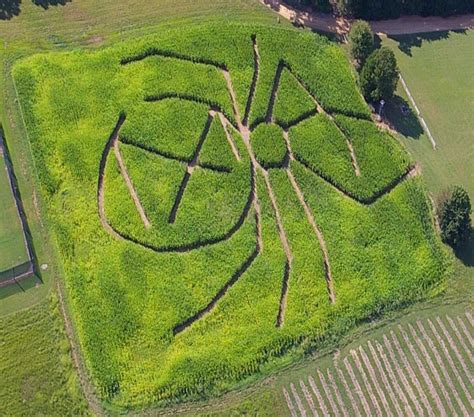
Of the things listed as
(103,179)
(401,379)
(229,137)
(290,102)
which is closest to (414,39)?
(290,102)

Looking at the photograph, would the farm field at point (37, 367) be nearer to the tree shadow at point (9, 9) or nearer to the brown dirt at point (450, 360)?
the brown dirt at point (450, 360)

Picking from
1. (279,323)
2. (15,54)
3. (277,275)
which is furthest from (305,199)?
(15,54)

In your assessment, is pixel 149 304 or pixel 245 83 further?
pixel 245 83

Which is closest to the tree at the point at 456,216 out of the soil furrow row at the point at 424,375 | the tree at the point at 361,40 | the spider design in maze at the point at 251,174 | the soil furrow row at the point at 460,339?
the spider design in maze at the point at 251,174

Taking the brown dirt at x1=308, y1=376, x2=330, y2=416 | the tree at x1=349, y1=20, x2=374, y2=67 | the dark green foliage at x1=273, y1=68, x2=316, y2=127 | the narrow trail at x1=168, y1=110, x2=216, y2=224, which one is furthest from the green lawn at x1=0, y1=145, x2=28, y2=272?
the tree at x1=349, y1=20, x2=374, y2=67

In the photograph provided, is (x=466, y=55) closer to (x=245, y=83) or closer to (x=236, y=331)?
(x=245, y=83)

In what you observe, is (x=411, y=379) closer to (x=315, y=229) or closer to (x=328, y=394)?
(x=328, y=394)
